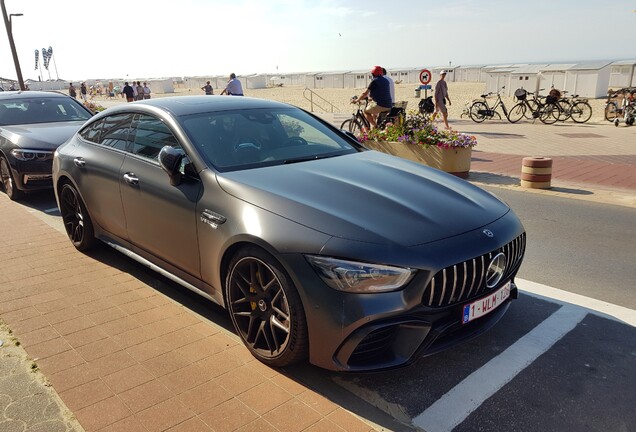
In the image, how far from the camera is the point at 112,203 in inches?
179

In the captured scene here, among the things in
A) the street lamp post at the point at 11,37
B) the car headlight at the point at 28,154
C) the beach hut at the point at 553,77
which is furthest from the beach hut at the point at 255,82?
the car headlight at the point at 28,154

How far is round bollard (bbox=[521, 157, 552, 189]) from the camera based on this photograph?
8.30 metres

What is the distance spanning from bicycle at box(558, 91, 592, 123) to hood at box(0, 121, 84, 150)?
1693 cm

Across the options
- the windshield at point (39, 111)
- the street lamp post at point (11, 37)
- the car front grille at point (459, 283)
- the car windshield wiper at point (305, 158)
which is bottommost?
the car front grille at point (459, 283)

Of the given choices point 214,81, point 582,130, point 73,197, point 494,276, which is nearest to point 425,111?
point 582,130

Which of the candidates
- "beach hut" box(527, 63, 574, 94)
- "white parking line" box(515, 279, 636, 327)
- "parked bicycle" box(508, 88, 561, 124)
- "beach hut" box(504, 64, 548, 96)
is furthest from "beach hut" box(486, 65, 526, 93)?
"white parking line" box(515, 279, 636, 327)

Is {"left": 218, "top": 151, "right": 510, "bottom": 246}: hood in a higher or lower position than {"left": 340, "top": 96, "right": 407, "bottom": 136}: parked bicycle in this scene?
higher

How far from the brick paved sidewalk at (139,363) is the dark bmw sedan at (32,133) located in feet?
9.85

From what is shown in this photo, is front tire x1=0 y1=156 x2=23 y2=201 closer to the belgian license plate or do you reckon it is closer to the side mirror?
the side mirror

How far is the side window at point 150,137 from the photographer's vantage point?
3.99 metres

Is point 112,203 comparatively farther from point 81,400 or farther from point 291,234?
point 291,234

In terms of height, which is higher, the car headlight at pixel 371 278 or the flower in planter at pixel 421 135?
the car headlight at pixel 371 278

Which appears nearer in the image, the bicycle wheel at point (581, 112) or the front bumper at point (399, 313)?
the front bumper at point (399, 313)

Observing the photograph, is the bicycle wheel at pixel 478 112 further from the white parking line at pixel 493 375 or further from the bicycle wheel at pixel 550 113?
the white parking line at pixel 493 375
